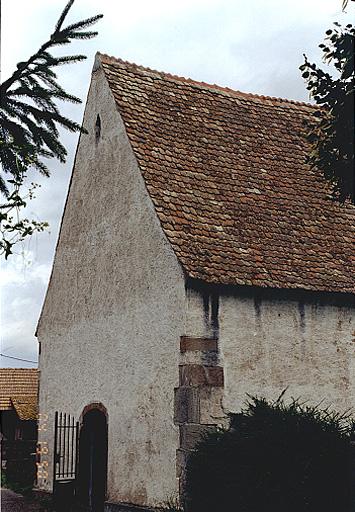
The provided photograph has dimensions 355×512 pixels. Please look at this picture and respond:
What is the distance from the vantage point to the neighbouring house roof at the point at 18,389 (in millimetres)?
34219

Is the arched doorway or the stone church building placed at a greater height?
the stone church building

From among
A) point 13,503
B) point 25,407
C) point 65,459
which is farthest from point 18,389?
point 65,459

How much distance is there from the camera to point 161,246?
14.5 metres

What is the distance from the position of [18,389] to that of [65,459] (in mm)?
20902

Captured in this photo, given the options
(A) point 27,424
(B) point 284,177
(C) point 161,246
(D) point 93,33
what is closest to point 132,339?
(C) point 161,246

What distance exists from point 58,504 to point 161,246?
5.84 metres

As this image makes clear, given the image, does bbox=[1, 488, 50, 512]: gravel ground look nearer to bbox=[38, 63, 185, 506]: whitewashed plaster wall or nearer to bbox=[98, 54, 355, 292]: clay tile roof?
bbox=[38, 63, 185, 506]: whitewashed plaster wall

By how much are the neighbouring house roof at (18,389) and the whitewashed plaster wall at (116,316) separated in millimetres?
15669

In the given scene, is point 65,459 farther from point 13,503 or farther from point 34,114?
point 34,114

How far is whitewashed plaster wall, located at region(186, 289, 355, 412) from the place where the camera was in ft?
45.1

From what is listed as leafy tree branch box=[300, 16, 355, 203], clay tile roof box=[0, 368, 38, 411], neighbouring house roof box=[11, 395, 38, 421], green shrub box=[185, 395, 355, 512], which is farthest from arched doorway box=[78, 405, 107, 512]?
clay tile roof box=[0, 368, 38, 411]

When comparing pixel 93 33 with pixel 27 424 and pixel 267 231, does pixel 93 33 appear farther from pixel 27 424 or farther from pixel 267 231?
pixel 27 424

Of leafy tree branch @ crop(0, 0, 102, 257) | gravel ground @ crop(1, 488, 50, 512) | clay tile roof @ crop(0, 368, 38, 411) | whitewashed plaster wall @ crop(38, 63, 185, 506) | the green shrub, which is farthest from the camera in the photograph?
clay tile roof @ crop(0, 368, 38, 411)

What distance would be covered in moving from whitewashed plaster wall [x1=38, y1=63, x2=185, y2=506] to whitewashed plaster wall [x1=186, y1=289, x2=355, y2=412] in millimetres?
781
